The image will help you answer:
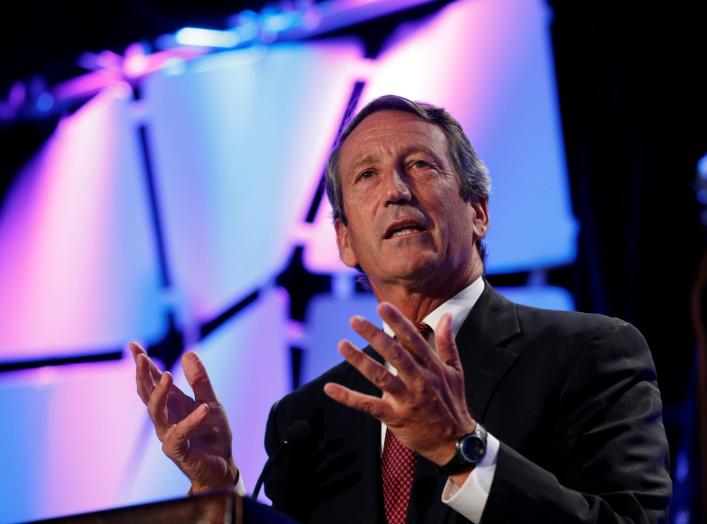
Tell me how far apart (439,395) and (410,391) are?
45 mm

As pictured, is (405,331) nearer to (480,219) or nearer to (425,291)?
(425,291)

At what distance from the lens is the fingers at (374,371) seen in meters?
1.21

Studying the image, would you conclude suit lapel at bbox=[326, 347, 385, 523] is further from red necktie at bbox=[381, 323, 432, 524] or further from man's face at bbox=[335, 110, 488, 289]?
man's face at bbox=[335, 110, 488, 289]

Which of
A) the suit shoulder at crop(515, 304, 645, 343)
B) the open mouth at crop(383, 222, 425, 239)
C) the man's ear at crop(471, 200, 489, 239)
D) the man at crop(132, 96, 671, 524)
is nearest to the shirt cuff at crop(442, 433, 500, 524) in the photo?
the man at crop(132, 96, 671, 524)

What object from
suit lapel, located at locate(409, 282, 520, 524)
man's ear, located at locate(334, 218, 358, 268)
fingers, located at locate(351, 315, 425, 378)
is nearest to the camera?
fingers, located at locate(351, 315, 425, 378)

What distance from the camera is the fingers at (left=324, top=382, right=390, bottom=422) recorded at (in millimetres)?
1213

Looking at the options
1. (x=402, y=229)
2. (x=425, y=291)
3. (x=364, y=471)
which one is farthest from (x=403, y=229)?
(x=364, y=471)

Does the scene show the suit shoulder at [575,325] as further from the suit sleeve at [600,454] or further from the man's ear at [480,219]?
the man's ear at [480,219]

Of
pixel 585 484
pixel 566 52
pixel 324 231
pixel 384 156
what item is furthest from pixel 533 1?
pixel 585 484

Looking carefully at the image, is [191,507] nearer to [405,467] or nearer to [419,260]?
[405,467]

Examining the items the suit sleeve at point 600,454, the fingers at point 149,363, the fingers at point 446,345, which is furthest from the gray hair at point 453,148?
the fingers at point 446,345

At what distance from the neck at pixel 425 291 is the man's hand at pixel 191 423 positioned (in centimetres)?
46

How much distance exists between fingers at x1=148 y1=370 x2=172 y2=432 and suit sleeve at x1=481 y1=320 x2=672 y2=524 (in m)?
0.65

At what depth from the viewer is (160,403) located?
160cm
